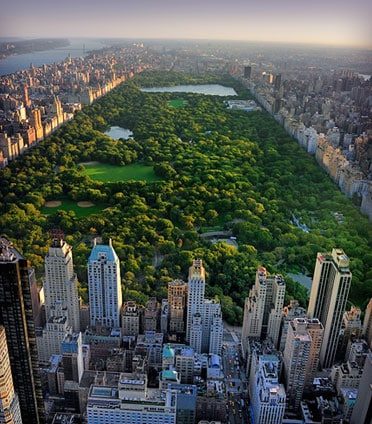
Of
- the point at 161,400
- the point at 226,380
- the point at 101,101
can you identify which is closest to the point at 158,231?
the point at 226,380

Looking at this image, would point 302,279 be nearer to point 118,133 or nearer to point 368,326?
point 368,326

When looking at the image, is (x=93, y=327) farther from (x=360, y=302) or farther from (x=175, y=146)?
(x=175, y=146)

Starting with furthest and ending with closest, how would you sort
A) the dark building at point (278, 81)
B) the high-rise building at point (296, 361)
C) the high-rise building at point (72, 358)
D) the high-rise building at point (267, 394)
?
the dark building at point (278, 81) < the high-rise building at point (296, 361) < the high-rise building at point (72, 358) < the high-rise building at point (267, 394)

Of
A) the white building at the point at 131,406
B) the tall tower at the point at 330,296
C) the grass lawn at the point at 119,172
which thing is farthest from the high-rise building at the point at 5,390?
the grass lawn at the point at 119,172

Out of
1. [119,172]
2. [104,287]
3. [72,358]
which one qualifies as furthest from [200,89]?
[72,358]

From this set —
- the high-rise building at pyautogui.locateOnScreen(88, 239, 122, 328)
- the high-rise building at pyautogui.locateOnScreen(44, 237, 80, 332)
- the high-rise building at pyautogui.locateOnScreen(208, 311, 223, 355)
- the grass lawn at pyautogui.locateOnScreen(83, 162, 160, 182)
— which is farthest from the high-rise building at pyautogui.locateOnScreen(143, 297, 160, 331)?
the grass lawn at pyautogui.locateOnScreen(83, 162, 160, 182)

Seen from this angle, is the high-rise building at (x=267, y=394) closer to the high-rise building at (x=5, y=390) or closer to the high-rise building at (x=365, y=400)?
the high-rise building at (x=365, y=400)
